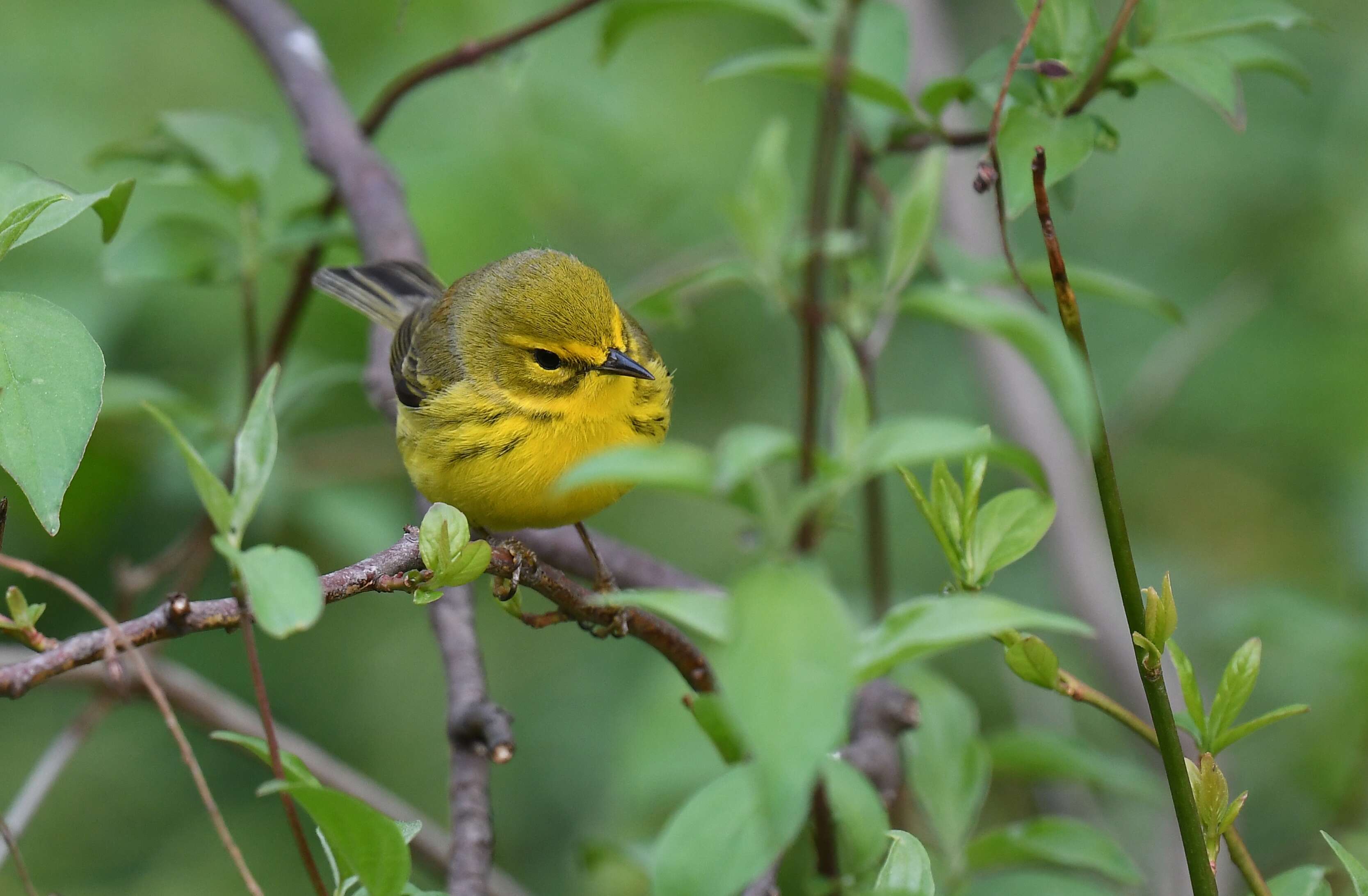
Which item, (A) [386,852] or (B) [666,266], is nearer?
(A) [386,852]

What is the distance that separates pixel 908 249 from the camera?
1911 millimetres

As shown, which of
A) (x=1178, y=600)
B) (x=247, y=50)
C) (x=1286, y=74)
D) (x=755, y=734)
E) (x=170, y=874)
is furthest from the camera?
(x=247, y=50)

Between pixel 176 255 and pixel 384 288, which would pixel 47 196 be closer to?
pixel 176 255

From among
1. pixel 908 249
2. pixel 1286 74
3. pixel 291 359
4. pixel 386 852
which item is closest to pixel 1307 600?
pixel 1286 74

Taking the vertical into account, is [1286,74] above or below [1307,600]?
above

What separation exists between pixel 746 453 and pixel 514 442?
1.83 metres

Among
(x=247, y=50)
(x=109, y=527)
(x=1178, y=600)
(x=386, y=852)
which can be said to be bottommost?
(x=1178, y=600)

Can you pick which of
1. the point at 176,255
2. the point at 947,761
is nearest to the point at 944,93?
the point at 947,761

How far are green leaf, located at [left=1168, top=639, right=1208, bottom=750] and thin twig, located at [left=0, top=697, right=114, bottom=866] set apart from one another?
1.72m

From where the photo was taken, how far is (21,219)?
1.44 metres

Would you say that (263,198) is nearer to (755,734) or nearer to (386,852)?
(386,852)

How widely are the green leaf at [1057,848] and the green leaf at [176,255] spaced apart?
2.05m

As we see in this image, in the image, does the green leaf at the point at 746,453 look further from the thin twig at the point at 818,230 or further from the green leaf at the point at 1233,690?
the thin twig at the point at 818,230

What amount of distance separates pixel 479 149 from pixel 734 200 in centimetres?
234
